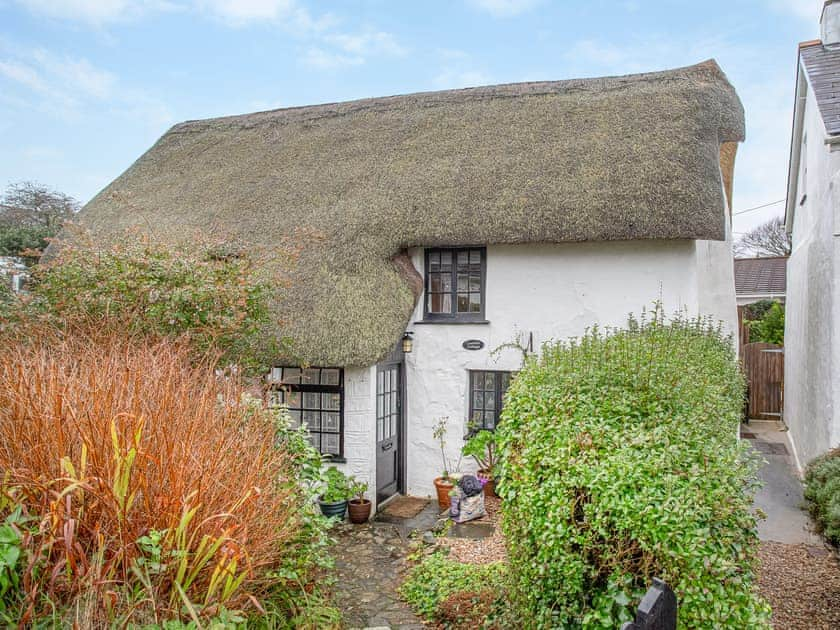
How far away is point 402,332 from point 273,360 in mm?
2005

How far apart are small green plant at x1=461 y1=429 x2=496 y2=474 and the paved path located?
1.63 m

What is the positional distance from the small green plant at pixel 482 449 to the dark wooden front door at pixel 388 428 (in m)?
1.21

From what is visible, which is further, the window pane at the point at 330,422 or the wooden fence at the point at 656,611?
the window pane at the point at 330,422

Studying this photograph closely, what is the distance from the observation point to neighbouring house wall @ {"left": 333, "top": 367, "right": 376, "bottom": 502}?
9.06 meters

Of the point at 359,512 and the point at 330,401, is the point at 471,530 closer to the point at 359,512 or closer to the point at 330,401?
the point at 359,512

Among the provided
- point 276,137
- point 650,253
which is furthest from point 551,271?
point 276,137

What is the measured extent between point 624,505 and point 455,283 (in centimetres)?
711

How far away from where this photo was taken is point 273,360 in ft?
27.9

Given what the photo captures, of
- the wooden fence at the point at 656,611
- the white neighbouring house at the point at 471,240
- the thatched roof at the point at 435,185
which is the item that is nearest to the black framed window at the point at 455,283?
the white neighbouring house at the point at 471,240

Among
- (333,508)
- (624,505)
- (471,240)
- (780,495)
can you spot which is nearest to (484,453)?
(333,508)

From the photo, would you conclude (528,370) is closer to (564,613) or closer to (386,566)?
(564,613)

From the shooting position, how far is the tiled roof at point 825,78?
7.84 metres

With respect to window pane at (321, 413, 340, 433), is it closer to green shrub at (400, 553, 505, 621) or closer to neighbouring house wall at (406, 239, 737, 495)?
neighbouring house wall at (406, 239, 737, 495)

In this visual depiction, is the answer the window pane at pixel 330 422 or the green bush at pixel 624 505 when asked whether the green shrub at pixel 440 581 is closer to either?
the green bush at pixel 624 505
